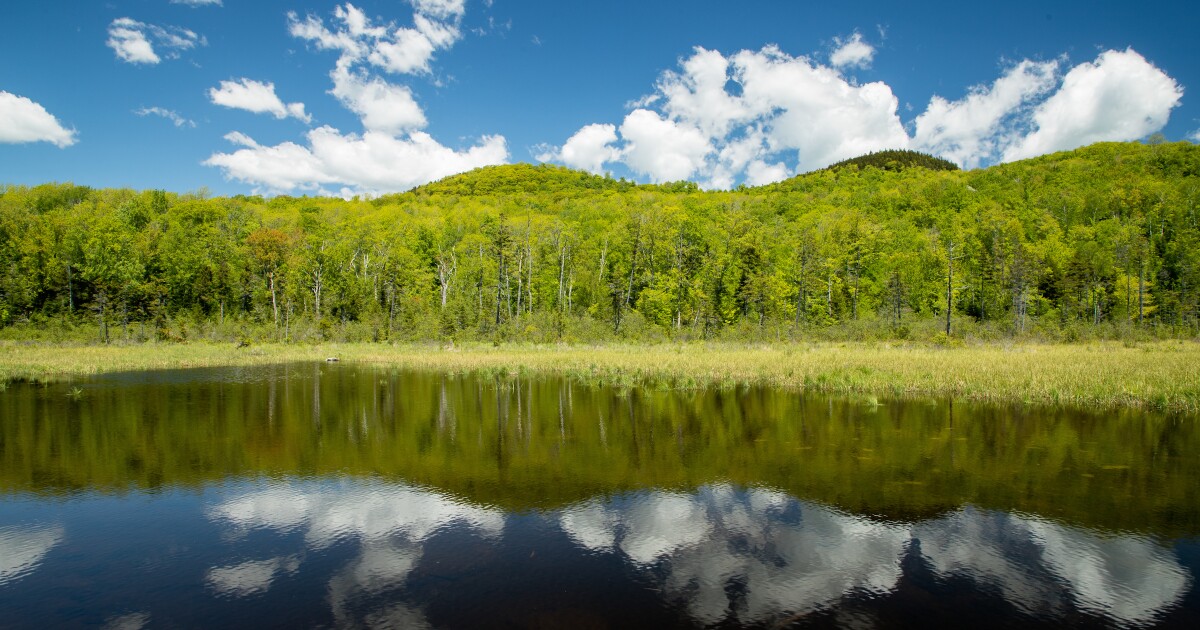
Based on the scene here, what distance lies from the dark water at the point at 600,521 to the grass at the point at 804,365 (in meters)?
2.91

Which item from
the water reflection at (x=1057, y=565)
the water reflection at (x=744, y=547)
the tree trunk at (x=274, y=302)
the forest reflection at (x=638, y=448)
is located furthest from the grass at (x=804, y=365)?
the water reflection at (x=744, y=547)

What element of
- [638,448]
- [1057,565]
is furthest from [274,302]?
[1057,565]

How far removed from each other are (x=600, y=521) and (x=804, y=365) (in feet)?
63.0

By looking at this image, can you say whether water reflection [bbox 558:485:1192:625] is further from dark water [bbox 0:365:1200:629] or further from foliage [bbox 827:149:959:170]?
foliage [bbox 827:149:959:170]

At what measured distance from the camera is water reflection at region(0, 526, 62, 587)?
7.13m

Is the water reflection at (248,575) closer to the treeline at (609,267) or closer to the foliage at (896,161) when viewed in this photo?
the treeline at (609,267)

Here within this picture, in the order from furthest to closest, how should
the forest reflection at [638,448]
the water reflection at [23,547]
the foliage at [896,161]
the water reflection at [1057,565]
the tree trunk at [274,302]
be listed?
the foliage at [896,161] < the tree trunk at [274,302] < the forest reflection at [638,448] < the water reflection at [23,547] < the water reflection at [1057,565]

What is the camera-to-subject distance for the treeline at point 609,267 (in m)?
Result: 52.1

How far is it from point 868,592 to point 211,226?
8232cm

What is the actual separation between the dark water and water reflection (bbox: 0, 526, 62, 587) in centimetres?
4

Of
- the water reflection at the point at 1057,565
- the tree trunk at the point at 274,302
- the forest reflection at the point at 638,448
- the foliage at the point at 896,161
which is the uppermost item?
the foliage at the point at 896,161

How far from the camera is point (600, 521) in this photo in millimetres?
8891

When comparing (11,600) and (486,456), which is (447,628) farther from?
(486,456)

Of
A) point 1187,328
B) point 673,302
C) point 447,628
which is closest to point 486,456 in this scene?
point 447,628
